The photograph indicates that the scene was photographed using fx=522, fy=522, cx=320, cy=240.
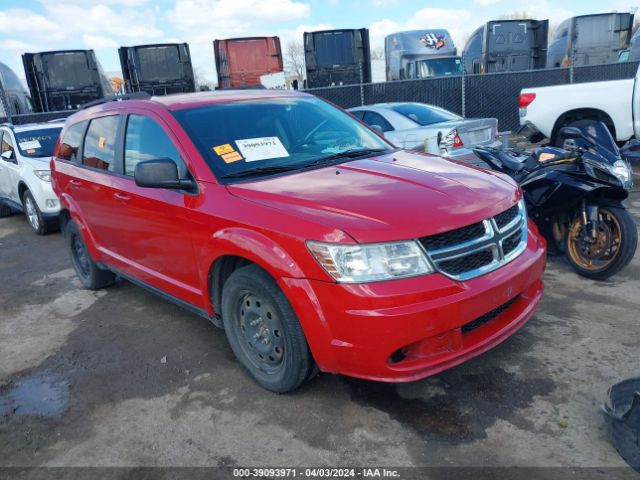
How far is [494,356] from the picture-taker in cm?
339

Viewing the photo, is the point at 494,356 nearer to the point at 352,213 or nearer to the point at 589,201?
the point at 352,213

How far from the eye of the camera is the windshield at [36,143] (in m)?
8.18

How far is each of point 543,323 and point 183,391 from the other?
101 inches

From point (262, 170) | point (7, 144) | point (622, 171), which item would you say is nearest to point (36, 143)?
point (7, 144)

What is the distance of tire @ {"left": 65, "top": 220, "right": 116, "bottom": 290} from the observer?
5.16 m

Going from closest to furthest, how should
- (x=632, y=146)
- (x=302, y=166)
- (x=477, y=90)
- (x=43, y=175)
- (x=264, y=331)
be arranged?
1. (x=264, y=331)
2. (x=302, y=166)
3. (x=632, y=146)
4. (x=43, y=175)
5. (x=477, y=90)

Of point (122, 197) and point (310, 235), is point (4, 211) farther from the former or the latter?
point (310, 235)

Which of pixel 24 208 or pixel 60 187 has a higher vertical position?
pixel 60 187

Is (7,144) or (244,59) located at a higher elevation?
(244,59)

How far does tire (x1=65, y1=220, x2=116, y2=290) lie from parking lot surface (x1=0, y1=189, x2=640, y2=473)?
0.90 metres

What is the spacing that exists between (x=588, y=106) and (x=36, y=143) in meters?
8.89

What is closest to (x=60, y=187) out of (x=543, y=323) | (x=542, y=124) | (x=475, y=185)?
(x=475, y=185)

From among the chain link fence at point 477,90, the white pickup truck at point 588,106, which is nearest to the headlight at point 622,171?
the white pickup truck at point 588,106

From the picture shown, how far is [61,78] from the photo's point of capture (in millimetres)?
14984
